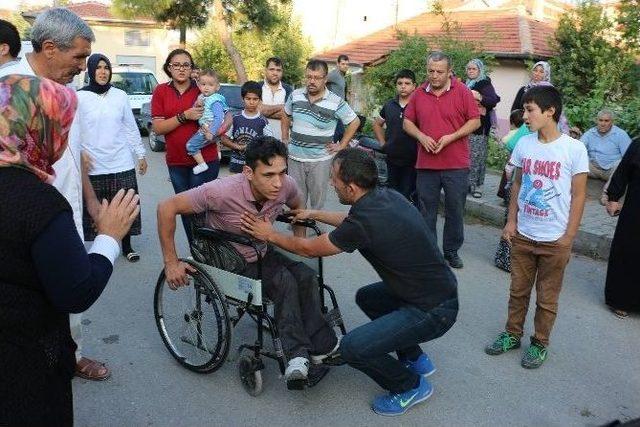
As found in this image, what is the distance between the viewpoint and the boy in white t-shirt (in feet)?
10.7

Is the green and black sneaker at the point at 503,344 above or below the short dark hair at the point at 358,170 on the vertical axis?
below

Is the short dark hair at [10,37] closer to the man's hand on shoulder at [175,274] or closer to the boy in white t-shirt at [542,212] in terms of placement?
the man's hand on shoulder at [175,274]

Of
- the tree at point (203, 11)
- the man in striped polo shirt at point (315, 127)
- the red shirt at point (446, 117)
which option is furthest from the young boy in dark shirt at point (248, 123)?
the tree at point (203, 11)

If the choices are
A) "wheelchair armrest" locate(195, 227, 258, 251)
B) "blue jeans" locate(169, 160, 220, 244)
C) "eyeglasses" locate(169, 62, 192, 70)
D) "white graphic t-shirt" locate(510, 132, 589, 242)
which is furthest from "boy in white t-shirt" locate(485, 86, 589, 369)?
"eyeglasses" locate(169, 62, 192, 70)

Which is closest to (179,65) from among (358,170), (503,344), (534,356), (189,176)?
(189,176)

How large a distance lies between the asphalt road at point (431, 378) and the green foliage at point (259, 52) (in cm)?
2143

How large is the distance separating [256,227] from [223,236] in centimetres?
22

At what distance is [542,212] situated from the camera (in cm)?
337

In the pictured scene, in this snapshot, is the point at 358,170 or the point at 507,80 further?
the point at 507,80

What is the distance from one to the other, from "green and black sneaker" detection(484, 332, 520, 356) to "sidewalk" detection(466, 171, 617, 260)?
98.8 inches

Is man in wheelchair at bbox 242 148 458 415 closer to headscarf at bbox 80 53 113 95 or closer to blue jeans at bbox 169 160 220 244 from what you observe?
blue jeans at bbox 169 160 220 244

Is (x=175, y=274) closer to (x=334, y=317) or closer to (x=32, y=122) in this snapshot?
(x=334, y=317)

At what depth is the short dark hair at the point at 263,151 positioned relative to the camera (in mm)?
3027


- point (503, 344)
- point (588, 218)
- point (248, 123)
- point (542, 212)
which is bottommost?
point (503, 344)
